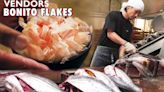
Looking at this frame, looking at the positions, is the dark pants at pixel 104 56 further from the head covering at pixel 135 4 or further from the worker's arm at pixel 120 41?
the head covering at pixel 135 4

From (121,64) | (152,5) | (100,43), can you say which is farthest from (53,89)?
Result: (152,5)

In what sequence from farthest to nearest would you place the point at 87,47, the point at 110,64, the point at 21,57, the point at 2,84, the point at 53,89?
the point at 110,64, the point at 87,47, the point at 21,57, the point at 2,84, the point at 53,89

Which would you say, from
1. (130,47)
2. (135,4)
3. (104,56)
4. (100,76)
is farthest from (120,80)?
(135,4)

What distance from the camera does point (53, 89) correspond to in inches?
64.6

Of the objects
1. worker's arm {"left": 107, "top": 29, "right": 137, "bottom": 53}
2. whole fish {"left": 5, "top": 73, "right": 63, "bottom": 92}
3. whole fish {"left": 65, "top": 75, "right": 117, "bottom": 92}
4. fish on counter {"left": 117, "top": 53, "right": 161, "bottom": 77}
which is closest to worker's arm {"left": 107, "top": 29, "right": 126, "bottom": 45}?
worker's arm {"left": 107, "top": 29, "right": 137, "bottom": 53}

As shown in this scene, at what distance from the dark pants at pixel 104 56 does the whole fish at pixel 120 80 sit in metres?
0.12

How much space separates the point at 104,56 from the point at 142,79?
1.24 feet

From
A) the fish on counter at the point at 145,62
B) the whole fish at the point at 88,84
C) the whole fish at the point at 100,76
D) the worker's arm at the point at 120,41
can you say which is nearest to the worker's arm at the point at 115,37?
the worker's arm at the point at 120,41

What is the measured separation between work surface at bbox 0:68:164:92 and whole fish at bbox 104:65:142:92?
0.16 m

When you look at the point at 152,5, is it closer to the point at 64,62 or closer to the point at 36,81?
the point at 64,62

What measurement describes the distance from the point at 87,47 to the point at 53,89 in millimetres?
572

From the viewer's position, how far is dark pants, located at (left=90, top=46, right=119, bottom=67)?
220 cm

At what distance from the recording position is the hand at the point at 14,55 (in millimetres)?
1902

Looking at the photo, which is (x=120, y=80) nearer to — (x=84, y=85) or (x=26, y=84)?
(x=84, y=85)
